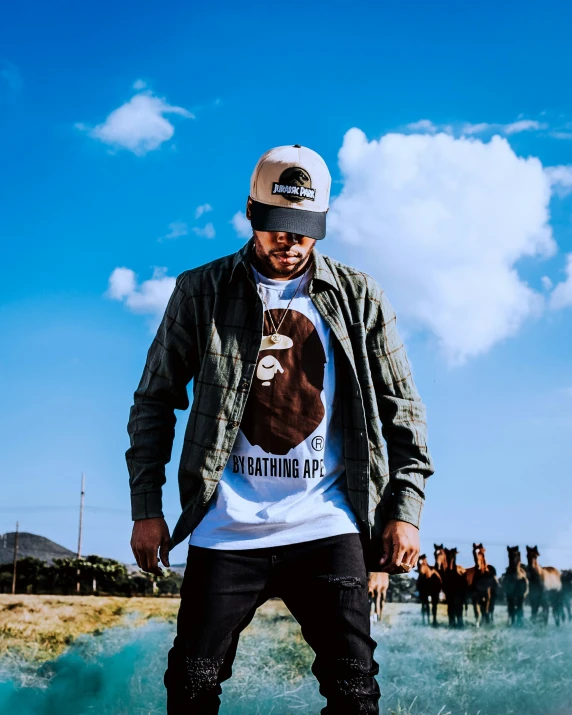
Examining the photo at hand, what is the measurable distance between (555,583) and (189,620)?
4814 mm

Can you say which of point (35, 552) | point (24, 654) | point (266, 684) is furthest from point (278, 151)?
point (35, 552)

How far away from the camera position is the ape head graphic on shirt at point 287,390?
2459 millimetres

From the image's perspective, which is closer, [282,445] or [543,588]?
[282,445]

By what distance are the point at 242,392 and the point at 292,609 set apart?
0.65 m

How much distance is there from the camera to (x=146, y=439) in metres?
2.63

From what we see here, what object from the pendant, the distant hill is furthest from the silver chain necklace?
the distant hill

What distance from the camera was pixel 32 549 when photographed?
7.91 metres

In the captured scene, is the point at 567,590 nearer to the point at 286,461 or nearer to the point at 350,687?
the point at 350,687

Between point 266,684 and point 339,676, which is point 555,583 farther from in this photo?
point 339,676

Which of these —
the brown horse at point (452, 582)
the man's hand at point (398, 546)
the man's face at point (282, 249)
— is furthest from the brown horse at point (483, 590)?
the man's face at point (282, 249)

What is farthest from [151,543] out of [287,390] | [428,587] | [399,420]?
[428,587]

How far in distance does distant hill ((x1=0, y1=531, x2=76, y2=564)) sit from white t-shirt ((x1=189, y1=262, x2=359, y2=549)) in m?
5.53

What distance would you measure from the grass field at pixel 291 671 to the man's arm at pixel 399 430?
10.6ft

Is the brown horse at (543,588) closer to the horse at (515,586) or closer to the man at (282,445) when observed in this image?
the horse at (515,586)
